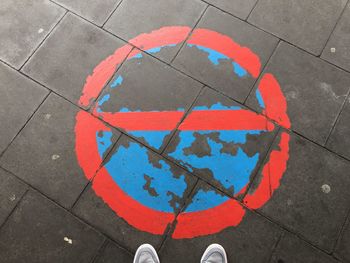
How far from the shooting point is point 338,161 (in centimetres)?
345

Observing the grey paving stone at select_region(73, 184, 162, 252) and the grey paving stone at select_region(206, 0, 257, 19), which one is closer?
the grey paving stone at select_region(73, 184, 162, 252)

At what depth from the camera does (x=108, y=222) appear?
10.8 ft

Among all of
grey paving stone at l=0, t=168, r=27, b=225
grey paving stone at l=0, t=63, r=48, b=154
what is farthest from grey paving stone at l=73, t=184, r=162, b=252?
grey paving stone at l=0, t=63, r=48, b=154

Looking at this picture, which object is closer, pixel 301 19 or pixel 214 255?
pixel 214 255

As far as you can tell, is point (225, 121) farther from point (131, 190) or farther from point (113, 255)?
point (113, 255)

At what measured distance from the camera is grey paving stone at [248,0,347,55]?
3867 millimetres

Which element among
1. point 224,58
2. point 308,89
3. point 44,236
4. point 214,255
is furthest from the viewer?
point 224,58

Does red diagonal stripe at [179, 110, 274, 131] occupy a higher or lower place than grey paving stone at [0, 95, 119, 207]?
higher

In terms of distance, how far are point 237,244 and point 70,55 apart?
2689mm

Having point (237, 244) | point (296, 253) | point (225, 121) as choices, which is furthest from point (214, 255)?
point (225, 121)

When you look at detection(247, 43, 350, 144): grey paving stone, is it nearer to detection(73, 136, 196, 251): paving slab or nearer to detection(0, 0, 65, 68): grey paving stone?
detection(73, 136, 196, 251): paving slab

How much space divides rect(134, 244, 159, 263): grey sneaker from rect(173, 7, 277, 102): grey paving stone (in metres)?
1.77

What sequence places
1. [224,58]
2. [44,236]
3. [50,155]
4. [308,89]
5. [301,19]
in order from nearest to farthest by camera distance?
[44,236]
[50,155]
[308,89]
[224,58]
[301,19]

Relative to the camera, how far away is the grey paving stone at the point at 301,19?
12.7ft
